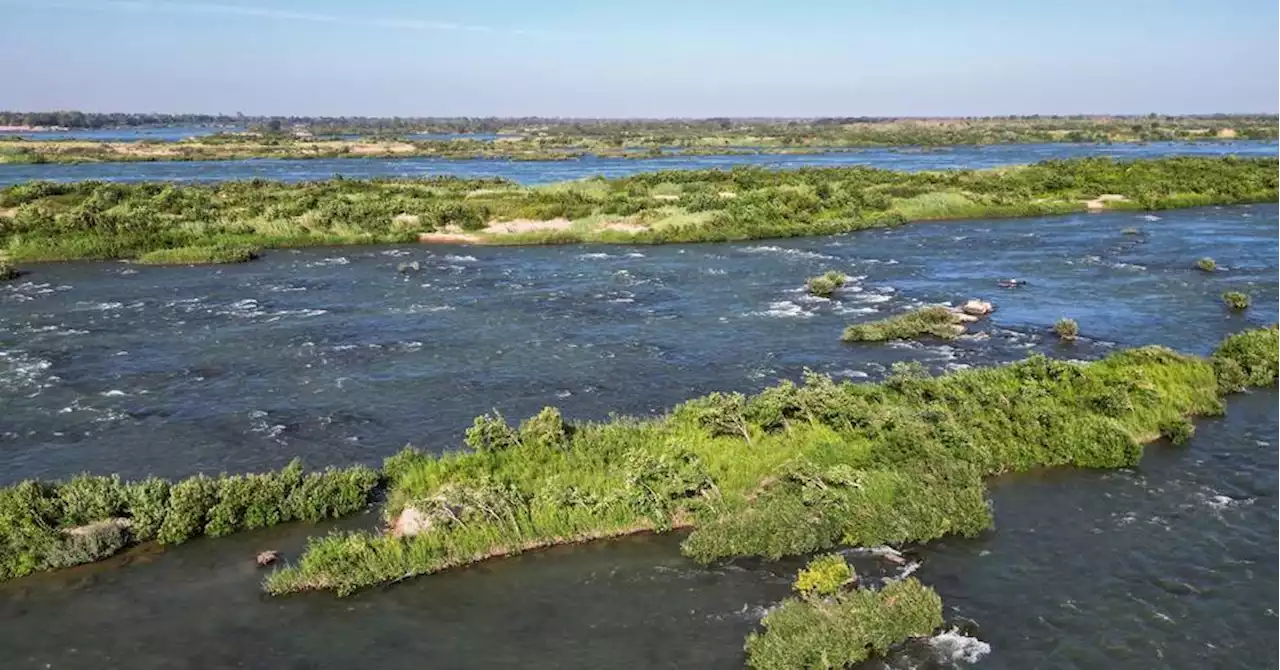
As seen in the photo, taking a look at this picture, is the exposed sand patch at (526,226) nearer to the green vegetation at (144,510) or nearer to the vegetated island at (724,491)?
the vegetated island at (724,491)

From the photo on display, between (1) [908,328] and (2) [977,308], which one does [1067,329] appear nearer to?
(2) [977,308]

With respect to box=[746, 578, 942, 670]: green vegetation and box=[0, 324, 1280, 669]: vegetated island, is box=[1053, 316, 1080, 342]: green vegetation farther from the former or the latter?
box=[746, 578, 942, 670]: green vegetation

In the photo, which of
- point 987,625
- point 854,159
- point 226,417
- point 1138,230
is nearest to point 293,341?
point 226,417

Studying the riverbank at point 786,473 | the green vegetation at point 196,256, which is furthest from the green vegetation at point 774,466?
the green vegetation at point 196,256

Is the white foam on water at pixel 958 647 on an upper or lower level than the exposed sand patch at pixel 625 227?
lower

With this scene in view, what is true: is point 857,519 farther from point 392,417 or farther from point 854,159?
point 854,159

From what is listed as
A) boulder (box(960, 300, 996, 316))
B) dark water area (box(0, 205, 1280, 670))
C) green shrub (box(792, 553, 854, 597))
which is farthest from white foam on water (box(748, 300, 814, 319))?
green shrub (box(792, 553, 854, 597))
